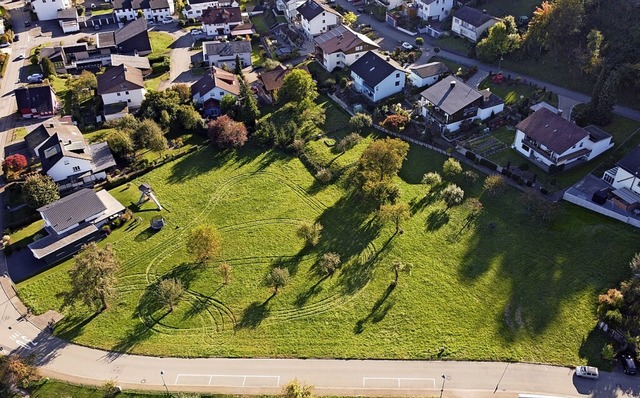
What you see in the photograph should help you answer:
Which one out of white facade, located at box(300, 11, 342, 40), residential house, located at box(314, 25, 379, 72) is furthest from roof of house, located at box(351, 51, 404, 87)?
white facade, located at box(300, 11, 342, 40)

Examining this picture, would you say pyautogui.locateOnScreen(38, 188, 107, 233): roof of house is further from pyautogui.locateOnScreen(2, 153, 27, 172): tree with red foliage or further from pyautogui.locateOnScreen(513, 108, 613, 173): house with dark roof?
pyautogui.locateOnScreen(513, 108, 613, 173): house with dark roof

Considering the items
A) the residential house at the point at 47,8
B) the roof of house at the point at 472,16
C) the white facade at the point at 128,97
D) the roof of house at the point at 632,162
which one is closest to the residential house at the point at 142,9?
the residential house at the point at 47,8

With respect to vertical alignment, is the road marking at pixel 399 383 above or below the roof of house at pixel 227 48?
below

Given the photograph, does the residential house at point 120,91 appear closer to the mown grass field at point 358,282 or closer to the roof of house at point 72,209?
the mown grass field at point 358,282

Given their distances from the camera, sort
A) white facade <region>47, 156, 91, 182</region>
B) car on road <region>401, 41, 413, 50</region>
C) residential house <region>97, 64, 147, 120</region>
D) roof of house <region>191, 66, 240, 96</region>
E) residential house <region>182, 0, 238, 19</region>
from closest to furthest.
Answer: white facade <region>47, 156, 91, 182</region>, residential house <region>97, 64, 147, 120</region>, roof of house <region>191, 66, 240, 96</region>, car on road <region>401, 41, 413, 50</region>, residential house <region>182, 0, 238, 19</region>

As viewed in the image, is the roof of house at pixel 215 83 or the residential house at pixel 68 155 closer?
the residential house at pixel 68 155

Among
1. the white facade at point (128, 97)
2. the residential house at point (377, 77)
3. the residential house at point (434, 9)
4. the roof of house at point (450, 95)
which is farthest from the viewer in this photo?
the residential house at point (434, 9)

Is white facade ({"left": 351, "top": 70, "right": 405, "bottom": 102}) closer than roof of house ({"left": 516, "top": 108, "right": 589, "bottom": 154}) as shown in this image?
No
